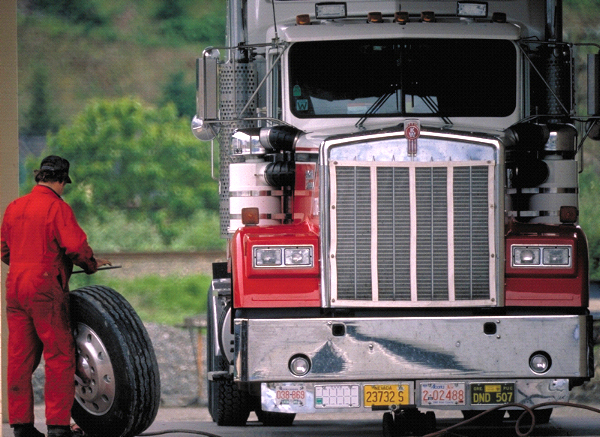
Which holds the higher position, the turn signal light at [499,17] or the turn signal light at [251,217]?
the turn signal light at [499,17]

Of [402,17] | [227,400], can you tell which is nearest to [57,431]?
[227,400]

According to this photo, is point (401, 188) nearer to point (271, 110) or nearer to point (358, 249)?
point (358, 249)

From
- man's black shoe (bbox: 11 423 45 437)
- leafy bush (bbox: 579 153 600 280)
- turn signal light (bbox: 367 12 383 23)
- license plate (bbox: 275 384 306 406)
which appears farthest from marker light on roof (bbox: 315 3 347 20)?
A: leafy bush (bbox: 579 153 600 280)

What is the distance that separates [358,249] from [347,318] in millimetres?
→ 492

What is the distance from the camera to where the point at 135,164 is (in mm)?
18422

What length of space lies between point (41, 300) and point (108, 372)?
0.71 meters

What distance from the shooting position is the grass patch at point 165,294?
16.8 m

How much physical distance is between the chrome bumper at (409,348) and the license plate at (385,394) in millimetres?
59

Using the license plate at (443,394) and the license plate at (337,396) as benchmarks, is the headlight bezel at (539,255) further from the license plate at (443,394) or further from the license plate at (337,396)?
the license plate at (337,396)

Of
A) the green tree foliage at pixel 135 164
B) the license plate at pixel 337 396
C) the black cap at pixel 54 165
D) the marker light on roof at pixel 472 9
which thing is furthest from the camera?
the green tree foliage at pixel 135 164

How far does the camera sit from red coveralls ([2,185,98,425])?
700cm

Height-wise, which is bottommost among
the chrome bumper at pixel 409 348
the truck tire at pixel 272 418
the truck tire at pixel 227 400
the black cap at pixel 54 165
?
the truck tire at pixel 272 418

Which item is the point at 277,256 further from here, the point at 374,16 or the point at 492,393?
the point at 374,16

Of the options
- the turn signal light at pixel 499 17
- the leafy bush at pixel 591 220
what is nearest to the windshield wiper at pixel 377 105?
the turn signal light at pixel 499 17
